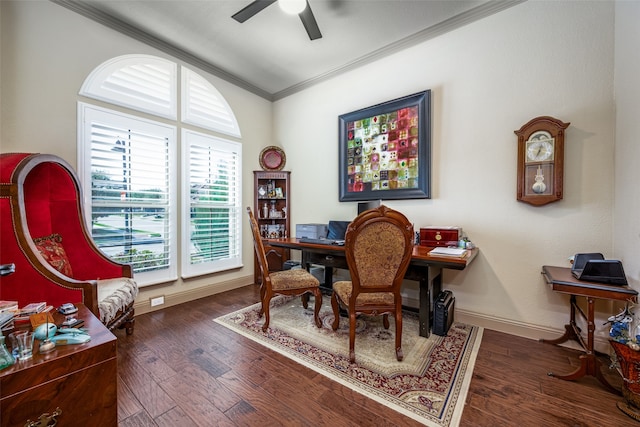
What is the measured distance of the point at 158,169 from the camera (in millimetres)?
2850

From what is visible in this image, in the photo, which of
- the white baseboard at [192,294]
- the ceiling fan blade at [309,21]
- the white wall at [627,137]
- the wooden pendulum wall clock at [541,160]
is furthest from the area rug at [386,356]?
the ceiling fan blade at [309,21]

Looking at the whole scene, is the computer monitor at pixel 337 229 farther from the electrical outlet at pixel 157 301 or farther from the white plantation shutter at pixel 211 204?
the electrical outlet at pixel 157 301

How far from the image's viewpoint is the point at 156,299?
2789mm

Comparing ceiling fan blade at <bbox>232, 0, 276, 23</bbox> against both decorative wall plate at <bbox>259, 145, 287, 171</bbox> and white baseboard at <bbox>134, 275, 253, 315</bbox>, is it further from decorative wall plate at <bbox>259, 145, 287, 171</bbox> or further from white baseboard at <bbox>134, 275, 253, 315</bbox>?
white baseboard at <bbox>134, 275, 253, 315</bbox>

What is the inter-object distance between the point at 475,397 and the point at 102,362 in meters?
1.94

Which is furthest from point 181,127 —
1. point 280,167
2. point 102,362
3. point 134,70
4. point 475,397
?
point 475,397

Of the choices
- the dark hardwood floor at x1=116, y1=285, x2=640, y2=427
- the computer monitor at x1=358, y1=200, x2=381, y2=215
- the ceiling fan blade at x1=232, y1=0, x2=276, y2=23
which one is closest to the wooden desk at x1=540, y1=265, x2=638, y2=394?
the dark hardwood floor at x1=116, y1=285, x2=640, y2=427

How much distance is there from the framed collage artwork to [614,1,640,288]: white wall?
4.33 ft

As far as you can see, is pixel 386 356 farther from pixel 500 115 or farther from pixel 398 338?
pixel 500 115

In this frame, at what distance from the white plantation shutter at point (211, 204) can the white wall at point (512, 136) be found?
221 centimetres

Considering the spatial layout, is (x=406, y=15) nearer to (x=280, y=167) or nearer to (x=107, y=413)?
(x=280, y=167)

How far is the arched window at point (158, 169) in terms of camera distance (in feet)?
8.06

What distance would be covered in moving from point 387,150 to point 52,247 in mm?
3228

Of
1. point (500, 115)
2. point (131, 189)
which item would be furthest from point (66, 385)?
point (500, 115)
